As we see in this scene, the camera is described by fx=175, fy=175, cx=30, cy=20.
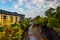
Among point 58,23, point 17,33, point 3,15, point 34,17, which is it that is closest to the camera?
point 17,33

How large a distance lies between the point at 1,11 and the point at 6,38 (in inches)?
78.9

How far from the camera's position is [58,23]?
5.13 meters

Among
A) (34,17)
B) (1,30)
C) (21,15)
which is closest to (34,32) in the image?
(34,17)

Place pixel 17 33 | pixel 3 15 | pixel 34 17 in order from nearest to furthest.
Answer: pixel 17 33, pixel 3 15, pixel 34 17

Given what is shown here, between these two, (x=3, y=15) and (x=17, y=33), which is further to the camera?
(x=3, y=15)

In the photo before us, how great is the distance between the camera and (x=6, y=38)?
3.98 metres

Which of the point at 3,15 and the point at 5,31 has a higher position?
the point at 3,15

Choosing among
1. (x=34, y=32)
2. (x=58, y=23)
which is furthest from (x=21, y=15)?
(x=58, y=23)

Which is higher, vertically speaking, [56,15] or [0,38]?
[56,15]

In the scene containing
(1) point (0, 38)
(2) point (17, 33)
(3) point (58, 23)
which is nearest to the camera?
(1) point (0, 38)

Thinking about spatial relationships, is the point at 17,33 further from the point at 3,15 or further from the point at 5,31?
the point at 3,15

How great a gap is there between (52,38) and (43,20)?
3.01ft

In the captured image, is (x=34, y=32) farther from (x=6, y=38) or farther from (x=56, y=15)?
(x=6, y=38)

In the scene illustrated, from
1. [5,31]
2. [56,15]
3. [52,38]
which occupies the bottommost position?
[52,38]
